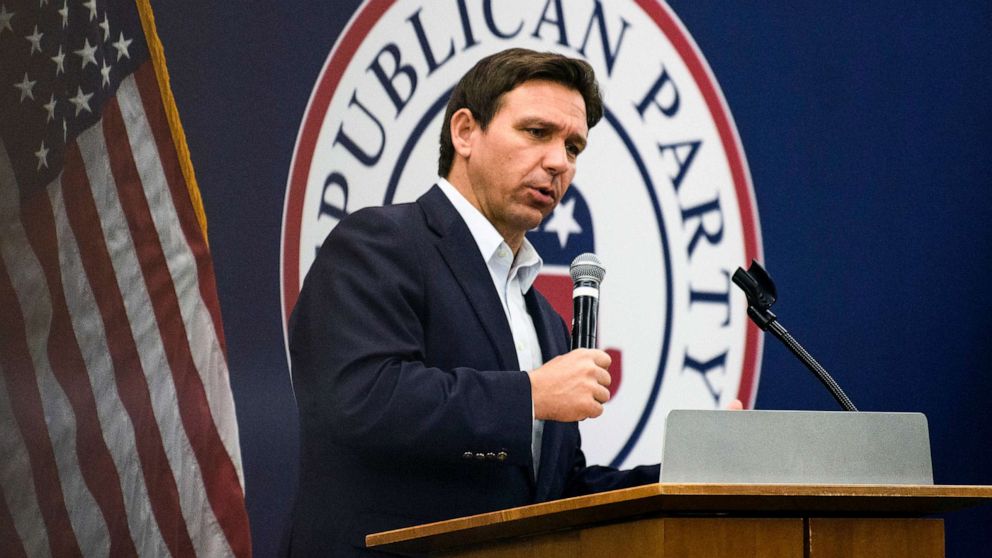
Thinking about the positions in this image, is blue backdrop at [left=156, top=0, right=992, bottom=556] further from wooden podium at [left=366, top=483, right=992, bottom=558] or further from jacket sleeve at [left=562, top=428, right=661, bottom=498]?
wooden podium at [left=366, top=483, right=992, bottom=558]

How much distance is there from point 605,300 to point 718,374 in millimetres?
376

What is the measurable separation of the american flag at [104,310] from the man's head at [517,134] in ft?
2.42

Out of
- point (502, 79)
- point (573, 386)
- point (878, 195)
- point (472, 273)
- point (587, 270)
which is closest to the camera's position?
point (573, 386)

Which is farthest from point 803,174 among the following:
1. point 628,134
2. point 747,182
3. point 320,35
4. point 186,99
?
point 186,99

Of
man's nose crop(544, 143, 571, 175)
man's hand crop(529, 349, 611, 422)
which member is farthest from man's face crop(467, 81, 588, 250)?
man's hand crop(529, 349, 611, 422)

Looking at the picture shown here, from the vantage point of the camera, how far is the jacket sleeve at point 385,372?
196cm

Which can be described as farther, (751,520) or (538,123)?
(538,123)

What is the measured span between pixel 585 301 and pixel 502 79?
2.23 ft

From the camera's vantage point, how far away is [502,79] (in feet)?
8.38

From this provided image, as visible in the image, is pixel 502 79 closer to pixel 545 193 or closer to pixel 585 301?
pixel 545 193

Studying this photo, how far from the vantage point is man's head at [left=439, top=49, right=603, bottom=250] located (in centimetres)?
249

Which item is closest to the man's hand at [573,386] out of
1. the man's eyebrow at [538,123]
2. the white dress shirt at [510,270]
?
the white dress shirt at [510,270]

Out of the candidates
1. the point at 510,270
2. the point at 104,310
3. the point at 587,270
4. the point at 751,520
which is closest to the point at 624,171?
the point at 510,270

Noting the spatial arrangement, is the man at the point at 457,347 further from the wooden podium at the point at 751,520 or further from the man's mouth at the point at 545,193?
the wooden podium at the point at 751,520
